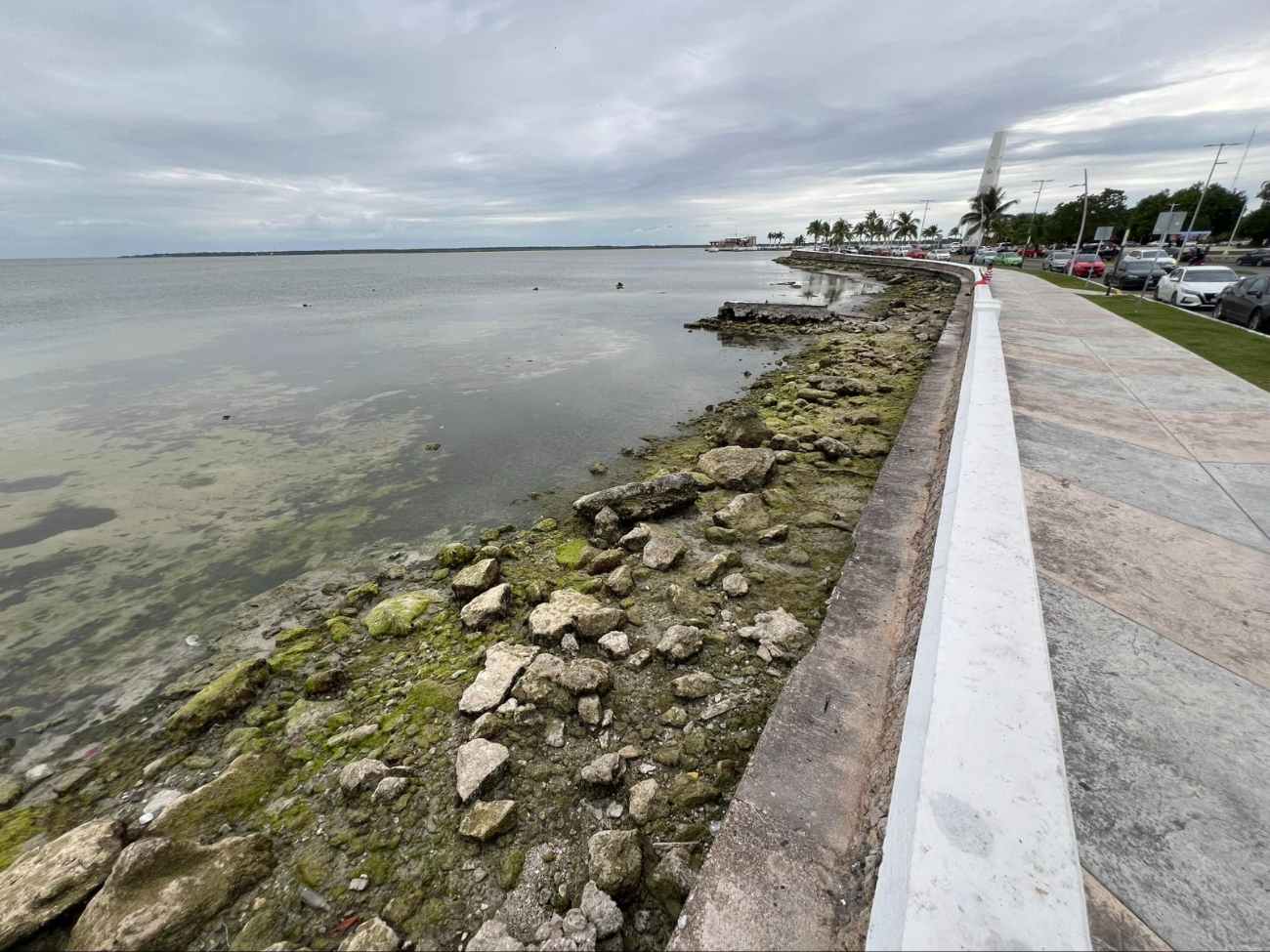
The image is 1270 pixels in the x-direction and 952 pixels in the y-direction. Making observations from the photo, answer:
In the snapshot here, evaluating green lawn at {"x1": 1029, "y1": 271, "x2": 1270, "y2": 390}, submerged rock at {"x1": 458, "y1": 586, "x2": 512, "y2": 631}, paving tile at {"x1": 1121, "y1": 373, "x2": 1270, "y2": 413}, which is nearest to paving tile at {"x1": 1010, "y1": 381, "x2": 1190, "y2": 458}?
paving tile at {"x1": 1121, "y1": 373, "x2": 1270, "y2": 413}

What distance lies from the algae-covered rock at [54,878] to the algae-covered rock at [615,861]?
258 centimetres

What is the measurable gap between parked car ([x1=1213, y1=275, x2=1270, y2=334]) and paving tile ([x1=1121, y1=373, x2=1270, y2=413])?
7161 millimetres

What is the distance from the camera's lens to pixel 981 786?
5.24ft

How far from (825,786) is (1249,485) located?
5.07m

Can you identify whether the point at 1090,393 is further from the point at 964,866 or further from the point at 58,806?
the point at 58,806

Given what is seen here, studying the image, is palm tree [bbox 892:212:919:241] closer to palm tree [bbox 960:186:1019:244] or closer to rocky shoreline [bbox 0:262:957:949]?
palm tree [bbox 960:186:1019:244]

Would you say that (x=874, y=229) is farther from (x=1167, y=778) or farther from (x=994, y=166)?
(x=1167, y=778)

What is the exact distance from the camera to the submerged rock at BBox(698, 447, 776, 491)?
7023 mm

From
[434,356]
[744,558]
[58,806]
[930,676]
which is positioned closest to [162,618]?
[58,806]

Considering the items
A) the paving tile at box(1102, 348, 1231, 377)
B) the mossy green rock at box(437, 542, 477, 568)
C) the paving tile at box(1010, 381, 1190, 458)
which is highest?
the paving tile at box(1010, 381, 1190, 458)

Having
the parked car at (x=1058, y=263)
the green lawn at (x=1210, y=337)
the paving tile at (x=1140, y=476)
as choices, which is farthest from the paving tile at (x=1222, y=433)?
the parked car at (x=1058, y=263)

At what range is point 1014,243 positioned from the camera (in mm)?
80188

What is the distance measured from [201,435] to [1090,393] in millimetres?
15827

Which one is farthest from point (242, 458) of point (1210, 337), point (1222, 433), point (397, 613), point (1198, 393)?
point (1210, 337)
